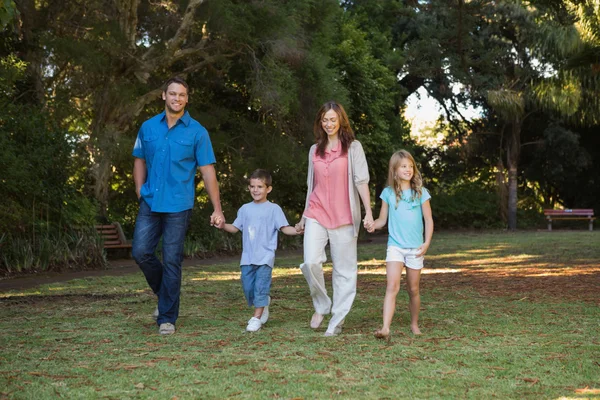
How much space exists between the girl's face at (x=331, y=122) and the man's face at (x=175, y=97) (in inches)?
48.3

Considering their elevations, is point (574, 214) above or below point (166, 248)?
below

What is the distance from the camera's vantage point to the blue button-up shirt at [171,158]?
7.38 metres

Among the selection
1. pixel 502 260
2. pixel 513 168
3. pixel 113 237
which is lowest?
pixel 502 260

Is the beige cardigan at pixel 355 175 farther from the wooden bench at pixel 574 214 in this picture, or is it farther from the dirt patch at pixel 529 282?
the wooden bench at pixel 574 214

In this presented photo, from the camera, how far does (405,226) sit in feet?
23.2

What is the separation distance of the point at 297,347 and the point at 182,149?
2.12 m

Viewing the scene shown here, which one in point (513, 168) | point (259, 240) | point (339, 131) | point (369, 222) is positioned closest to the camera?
point (369, 222)

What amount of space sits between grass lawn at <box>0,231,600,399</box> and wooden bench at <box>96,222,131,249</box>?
6859 millimetres

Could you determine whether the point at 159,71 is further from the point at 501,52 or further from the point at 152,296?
the point at 501,52

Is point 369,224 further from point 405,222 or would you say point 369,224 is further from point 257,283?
point 257,283

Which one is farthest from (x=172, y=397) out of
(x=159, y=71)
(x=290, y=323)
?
(x=159, y=71)

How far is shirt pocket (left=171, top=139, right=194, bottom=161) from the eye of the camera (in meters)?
7.45

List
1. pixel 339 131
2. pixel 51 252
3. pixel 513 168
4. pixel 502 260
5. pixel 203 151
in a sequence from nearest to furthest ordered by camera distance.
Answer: pixel 339 131 < pixel 203 151 < pixel 51 252 < pixel 502 260 < pixel 513 168

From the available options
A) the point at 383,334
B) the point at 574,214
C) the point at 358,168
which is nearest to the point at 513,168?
the point at 574,214
